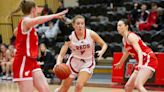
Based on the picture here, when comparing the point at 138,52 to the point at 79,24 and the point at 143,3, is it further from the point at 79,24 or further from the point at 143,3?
the point at 143,3

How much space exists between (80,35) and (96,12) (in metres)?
8.44

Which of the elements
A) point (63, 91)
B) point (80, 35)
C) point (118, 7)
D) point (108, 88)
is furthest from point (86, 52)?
point (118, 7)

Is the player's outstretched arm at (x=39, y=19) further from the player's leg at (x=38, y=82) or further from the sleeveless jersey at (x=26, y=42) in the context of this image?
the player's leg at (x=38, y=82)

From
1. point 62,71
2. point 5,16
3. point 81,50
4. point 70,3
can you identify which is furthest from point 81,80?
point 5,16

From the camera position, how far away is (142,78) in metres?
6.44

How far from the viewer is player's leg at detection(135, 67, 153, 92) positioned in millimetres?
6340

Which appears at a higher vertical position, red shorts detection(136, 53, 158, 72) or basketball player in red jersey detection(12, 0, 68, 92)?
basketball player in red jersey detection(12, 0, 68, 92)

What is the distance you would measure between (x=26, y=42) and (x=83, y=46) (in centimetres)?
165

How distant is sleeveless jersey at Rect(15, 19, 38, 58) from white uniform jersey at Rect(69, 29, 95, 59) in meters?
1.52

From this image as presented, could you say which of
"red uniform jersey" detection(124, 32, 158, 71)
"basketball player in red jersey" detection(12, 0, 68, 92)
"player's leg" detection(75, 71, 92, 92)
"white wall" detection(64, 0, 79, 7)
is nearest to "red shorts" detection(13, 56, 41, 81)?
"basketball player in red jersey" detection(12, 0, 68, 92)

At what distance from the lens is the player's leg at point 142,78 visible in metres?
6.34

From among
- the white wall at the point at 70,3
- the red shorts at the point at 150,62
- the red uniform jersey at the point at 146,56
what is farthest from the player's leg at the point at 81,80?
the white wall at the point at 70,3

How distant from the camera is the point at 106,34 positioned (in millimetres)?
13391

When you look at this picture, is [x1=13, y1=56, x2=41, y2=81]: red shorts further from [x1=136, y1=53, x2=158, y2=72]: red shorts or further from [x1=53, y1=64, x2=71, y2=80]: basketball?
[x1=136, y1=53, x2=158, y2=72]: red shorts
